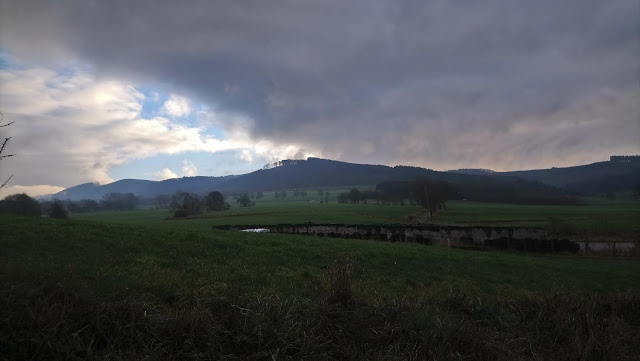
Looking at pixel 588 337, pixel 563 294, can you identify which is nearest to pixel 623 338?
pixel 588 337

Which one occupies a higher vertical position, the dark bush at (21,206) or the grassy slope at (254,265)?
the dark bush at (21,206)

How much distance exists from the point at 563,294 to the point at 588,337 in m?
1.86

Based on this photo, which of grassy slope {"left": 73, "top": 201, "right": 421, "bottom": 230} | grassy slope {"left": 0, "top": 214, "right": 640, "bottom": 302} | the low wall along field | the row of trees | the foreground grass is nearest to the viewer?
the foreground grass

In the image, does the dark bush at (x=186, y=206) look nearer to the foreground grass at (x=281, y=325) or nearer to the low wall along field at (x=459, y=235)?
the low wall along field at (x=459, y=235)

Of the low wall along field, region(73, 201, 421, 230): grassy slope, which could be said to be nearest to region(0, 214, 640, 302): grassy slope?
the low wall along field

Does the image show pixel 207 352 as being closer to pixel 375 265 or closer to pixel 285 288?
pixel 285 288

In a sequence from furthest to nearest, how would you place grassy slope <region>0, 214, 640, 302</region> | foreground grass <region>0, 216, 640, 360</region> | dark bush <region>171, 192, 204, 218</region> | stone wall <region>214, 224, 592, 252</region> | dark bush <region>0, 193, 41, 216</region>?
1. dark bush <region>171, 192, 204, 218</region>
2. dark bush <region>0, 193, 41, 216</region>
3. stone wall <region>214, 224, 592, 252</region>
4. grassy slope <region>0, 214, 640, 302</region>
5. foreground grass <region>0, 216, 640, 360</region>

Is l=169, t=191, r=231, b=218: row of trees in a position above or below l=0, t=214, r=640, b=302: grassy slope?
above

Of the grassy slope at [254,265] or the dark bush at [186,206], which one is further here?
the dark bush at [186,206]

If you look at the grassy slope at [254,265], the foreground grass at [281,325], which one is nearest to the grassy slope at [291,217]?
the grassy slope at [254,265]

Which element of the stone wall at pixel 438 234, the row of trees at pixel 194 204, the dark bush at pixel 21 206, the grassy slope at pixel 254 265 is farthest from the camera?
the row of trees at pixel 194 204

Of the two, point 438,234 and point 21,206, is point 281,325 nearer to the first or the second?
point 438,234

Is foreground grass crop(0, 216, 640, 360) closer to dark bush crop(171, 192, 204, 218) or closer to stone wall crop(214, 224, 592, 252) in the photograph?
stone wall crop(214, 224, 592, 252)

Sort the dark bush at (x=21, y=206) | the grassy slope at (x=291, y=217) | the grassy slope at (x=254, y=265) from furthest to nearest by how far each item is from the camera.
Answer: the grassy slope at (x=291, y=217) → the dark bush at (x=21, y=206) → the grassy slope at (x=254, y=265)
